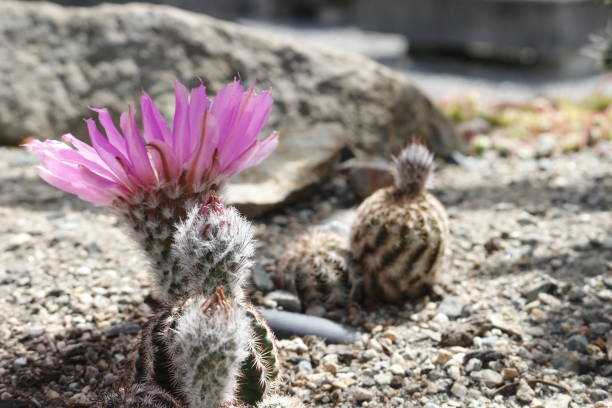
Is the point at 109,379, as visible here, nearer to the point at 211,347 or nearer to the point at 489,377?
the point at 211,347

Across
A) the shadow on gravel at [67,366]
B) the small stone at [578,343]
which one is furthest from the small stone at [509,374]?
the shadow on gravel at [67,366]

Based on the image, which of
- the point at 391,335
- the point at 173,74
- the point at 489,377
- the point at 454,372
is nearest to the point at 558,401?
the point at 489,377

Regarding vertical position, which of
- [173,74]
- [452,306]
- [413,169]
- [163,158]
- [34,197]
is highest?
[163,158]

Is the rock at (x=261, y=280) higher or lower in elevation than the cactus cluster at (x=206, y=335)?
lower

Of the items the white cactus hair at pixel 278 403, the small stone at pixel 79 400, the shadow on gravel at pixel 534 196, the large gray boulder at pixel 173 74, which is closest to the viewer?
the white cactus hair at pixel 278 403

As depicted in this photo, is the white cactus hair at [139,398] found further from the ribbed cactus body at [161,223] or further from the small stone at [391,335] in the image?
the small stone at [391,335]

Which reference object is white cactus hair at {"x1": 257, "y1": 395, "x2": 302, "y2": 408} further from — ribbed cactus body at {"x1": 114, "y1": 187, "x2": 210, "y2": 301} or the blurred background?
the blurred background
